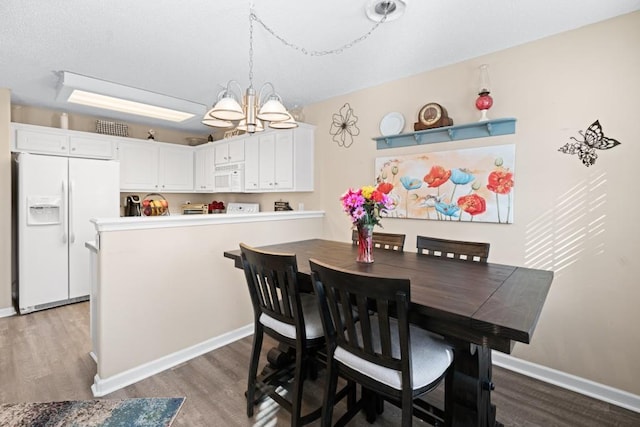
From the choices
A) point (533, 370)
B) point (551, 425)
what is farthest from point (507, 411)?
point (533, 370)

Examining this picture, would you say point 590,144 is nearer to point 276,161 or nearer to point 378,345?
point 378,345

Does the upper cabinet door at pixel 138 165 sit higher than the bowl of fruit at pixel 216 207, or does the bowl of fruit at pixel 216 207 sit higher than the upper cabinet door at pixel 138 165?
the upper cabinet door at pixel 138 165

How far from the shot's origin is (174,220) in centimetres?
242

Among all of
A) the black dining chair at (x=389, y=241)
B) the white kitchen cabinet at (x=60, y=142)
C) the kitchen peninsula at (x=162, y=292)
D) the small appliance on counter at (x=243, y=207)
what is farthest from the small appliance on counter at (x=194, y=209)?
the black dining chair at (x=389, y=241)

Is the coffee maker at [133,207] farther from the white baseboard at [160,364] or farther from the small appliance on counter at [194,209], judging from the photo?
the white baseboard at [160,364]

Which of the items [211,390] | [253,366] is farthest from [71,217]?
[253,366]

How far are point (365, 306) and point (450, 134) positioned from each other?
1995mm

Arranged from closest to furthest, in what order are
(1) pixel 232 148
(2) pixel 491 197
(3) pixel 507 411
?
(3) pixel 507 411, (2) pixel 491 197, (1) pixel 232 148

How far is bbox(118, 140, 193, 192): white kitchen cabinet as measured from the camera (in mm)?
4422

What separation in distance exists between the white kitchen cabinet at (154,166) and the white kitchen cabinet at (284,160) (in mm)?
1703

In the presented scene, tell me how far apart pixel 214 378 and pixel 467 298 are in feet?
6.21

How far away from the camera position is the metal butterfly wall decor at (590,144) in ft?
6.67

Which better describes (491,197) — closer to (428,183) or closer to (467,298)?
(428,183)

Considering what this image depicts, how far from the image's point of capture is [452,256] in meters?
2.18
